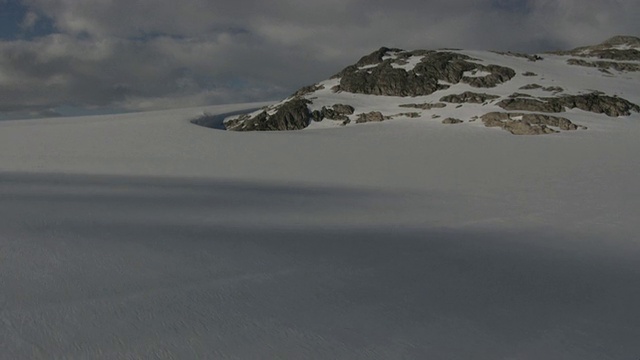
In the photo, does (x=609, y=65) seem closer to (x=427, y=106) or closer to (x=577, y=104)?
(x=577, y=104)

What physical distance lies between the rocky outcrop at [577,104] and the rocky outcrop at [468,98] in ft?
6.57

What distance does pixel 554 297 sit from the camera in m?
6.63

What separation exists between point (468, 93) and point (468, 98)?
1069 mm

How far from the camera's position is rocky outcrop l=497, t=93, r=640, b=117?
3672 cm

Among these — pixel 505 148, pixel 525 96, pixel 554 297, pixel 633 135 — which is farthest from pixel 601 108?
pixel 554 297

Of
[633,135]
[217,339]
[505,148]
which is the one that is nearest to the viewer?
[217,339]

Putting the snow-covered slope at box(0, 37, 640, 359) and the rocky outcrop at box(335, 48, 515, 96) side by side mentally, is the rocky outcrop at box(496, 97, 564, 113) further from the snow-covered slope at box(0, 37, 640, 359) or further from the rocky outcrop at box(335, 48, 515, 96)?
the snow-covered slope at box(0, 37, 640, 359)

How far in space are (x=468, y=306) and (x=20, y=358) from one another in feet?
18.1

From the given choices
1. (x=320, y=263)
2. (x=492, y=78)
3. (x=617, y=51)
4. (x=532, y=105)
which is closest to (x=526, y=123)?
(x=532, y=105)

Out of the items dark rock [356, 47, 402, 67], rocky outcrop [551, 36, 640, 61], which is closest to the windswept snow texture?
dark rock [356, 47, 402, 67]

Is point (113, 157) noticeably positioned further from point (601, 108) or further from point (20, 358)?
point (601, 108)

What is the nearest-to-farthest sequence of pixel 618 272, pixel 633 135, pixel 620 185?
pixel 618 272, pixel 620 185, pixel 633 135

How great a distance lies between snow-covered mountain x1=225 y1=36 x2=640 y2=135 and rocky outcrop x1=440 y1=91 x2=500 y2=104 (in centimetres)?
9

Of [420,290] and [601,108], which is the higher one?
[601,108]
